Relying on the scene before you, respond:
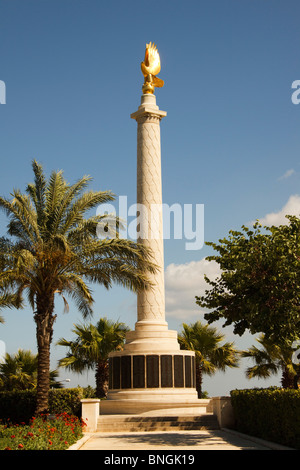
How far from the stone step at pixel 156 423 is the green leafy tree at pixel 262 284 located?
732 cm

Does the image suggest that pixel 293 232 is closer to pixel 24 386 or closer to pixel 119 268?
pixel 119 268

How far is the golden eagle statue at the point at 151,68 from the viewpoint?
117 ft

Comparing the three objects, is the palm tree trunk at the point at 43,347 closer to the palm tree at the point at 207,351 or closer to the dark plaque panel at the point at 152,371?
the dark plaque panel at the point at 152,371

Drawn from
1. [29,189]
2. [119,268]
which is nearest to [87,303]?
[119,268]

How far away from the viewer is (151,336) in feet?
99.0

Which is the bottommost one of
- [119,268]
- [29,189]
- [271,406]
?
[271,406]

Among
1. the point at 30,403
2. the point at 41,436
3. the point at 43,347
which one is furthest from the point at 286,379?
the point at 41,436

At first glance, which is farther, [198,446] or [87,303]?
[87,303]

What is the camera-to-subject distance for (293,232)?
19.0 m

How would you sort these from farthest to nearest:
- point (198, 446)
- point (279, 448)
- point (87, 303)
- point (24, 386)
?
1. point (24, 386)
2. point (87, 303)
3. point (198, 446)
4. point (279, 448)

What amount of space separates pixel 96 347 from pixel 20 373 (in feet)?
19.0

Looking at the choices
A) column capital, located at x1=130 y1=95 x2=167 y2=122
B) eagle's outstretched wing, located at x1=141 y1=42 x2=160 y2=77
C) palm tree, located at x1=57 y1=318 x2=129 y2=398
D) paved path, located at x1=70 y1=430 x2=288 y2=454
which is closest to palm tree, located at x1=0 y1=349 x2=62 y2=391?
palm tree, located at x1=57 y1=318 x2=129 y2=398

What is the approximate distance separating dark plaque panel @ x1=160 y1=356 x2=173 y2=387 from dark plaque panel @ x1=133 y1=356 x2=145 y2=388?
96 cm

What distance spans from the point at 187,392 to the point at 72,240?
438 inches
